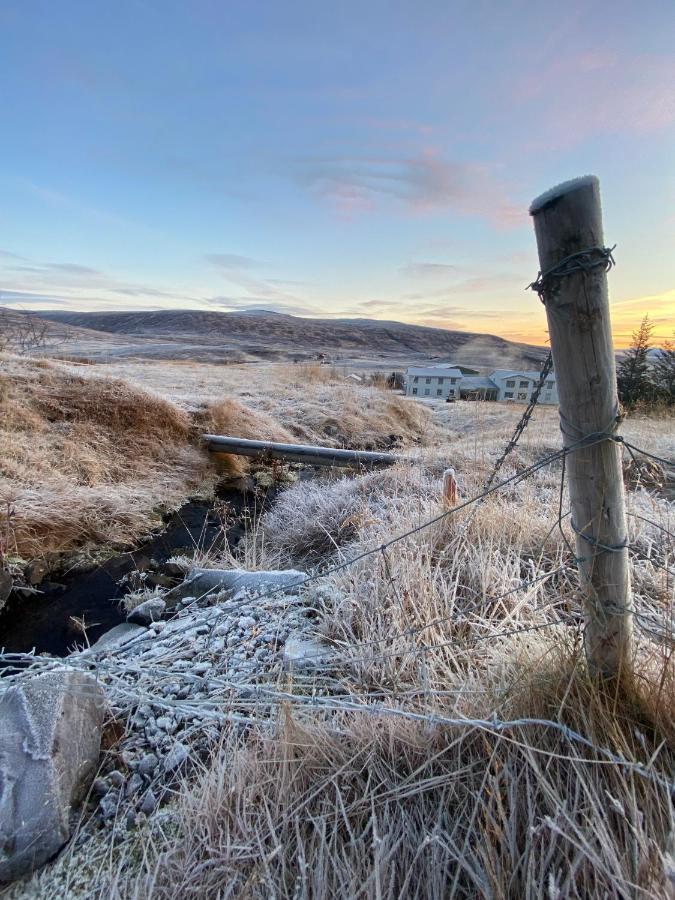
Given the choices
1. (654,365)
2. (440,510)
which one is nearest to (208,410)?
(440,510)

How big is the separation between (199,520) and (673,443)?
28.8 feet

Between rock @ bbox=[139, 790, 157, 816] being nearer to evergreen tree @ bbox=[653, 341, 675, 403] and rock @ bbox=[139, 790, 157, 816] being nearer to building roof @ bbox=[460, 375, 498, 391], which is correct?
evergreen tree @ bbox=[653, 341, 675, 403]

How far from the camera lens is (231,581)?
12.6 feet

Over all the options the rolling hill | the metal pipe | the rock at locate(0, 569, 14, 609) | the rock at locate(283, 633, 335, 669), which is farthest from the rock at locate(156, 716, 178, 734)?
the rolling hill

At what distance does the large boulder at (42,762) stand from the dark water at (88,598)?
1.78 metres

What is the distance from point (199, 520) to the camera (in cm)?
650

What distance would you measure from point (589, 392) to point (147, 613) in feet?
12.2

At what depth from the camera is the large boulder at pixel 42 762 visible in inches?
59.6

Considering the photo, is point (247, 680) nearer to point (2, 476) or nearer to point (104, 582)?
point (104, 582)

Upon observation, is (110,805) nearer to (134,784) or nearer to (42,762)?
(134,784)

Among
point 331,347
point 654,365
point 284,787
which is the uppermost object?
point 331,347

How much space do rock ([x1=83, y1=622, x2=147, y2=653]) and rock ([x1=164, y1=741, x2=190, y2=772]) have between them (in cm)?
132

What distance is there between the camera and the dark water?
3.78 meters

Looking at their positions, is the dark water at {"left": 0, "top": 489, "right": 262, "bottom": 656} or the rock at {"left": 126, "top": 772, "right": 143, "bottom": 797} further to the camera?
Answer: the dark water at {"left": 0, "top": 489, "right": 262, "bottom": 656}
